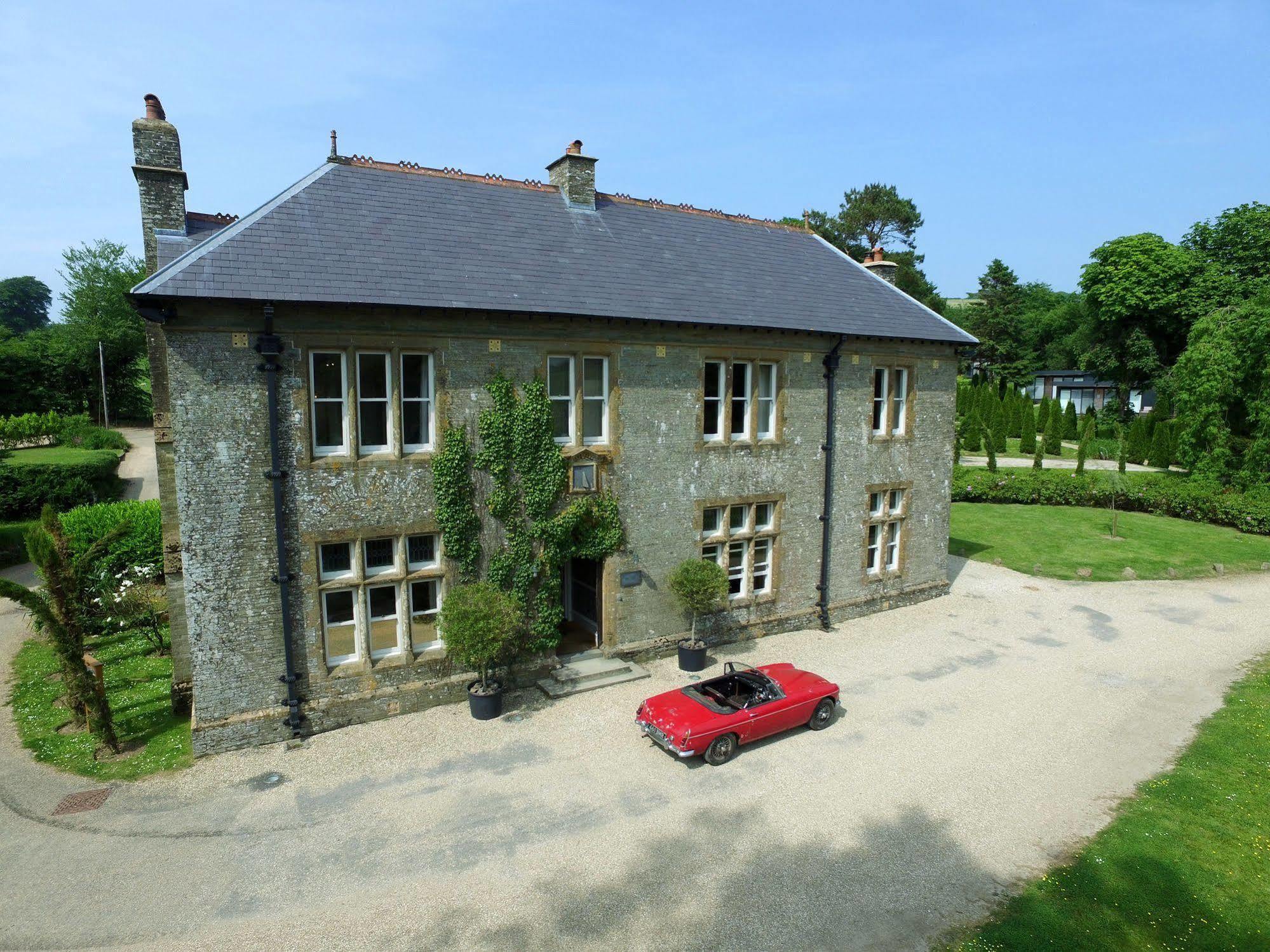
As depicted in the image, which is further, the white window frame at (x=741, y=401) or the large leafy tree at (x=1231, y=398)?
the large leafy tree at (x=1231, y=398)

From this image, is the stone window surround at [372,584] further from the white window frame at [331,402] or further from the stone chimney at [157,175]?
the stone chimney at [157,175]

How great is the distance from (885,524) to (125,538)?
72.0ft

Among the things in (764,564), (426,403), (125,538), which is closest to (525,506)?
(426,403)

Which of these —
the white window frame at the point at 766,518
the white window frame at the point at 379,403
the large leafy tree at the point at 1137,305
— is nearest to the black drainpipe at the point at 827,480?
the white window frame at the point at 766,518

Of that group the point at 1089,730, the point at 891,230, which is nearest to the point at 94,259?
the point at 891,230

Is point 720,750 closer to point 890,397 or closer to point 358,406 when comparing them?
point 358,406

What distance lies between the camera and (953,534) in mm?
29625

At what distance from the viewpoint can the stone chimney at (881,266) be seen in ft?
73.5

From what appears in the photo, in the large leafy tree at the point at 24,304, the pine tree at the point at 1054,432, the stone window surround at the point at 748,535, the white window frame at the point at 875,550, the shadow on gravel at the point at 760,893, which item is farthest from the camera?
the large leafy tree at the point at 24,304

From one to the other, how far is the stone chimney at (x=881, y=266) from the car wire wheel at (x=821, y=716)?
14.4m

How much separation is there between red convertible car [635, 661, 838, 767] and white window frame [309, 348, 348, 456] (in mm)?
7160

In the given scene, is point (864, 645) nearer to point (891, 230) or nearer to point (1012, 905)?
point (1012, 905)

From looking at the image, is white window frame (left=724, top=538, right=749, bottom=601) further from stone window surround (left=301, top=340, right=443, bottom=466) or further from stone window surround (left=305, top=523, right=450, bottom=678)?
stone window surround (left=301, top=340, right=443, bottom=466)

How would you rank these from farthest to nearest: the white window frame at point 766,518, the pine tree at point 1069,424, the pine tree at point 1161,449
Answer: the pine tree at point 1069,424 < the pine tree at point 1161,449 < the white window frame at point 766,518
